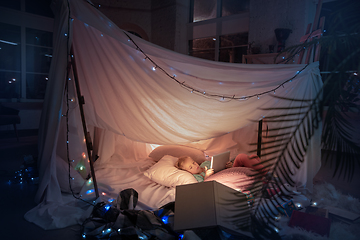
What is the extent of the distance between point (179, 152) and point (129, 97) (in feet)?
3.73

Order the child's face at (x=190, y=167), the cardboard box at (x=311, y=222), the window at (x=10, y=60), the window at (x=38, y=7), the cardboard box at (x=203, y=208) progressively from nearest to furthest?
the cardboard box at (x=203, y=208)
the cardboard box at (x=311, y=222)
the child's face at (x=190, y=167)
the window at (x=10, y=60)
the window at (x=38, y=7)

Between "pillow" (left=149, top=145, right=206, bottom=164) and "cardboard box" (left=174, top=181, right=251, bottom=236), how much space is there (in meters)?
1.25

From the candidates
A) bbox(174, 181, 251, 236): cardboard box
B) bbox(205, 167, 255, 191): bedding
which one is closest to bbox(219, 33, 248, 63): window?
bbox(205, 167, 255, 191): bedding

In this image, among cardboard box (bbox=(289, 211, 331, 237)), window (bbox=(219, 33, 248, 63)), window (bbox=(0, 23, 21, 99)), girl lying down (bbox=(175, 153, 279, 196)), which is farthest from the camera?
window (bbox=(219, 33, 248, 63))

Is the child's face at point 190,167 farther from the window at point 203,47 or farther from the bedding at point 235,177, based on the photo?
the window at point 203,47

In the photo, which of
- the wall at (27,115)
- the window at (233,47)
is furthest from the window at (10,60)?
the window at (233,47)

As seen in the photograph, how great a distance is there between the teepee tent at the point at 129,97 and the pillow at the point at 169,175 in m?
0.08

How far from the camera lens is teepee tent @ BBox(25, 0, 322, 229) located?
1962mm

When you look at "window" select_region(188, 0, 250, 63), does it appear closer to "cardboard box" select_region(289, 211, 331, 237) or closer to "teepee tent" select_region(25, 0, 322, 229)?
"teepee tent" select_region(25, 0, 322, 229)

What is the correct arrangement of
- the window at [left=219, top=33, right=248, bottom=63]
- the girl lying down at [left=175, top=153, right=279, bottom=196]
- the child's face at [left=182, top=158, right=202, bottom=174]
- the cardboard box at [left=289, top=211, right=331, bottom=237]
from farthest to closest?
1. the window at [left=219, top=33, right=248, bottom=63]
2. the child's face at [left=182, top=158, right=202, bottom=174]
3. the girl lying down at [left=175, top=153, right=279, bottom=196]
4. the cardboard box at [left=289, top=211, right=331, bottom=237]

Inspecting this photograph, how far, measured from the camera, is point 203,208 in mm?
1574

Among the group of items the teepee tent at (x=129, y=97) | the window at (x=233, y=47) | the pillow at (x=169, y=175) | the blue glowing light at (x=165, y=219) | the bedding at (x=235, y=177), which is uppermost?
the window at (x=233, y=47)

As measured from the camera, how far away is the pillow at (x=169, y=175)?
2.31 m

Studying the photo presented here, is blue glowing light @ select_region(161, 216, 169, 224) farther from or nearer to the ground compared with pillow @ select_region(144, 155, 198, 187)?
nearer to the ground
